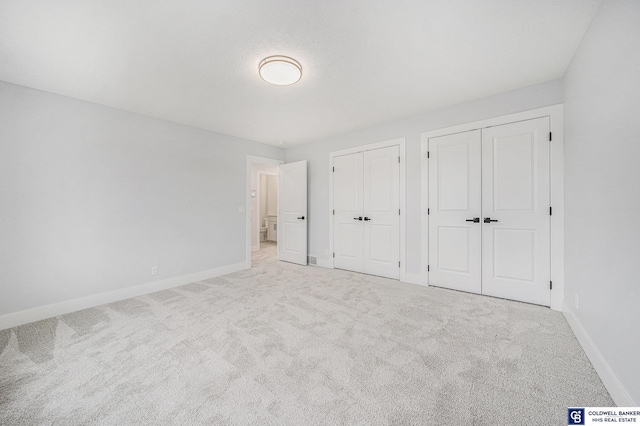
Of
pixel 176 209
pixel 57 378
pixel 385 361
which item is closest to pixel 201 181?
pixel 176 209

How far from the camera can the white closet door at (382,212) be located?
3.80 meters

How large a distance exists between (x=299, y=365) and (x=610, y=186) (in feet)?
7.68

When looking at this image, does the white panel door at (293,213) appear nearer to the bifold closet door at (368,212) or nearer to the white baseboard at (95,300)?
the bifold closet door at (368,212)

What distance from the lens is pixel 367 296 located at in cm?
312

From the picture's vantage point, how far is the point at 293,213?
5121 mm

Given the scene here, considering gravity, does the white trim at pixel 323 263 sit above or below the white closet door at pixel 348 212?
below

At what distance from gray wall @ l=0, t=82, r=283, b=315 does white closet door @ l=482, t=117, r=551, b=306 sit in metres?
4.04

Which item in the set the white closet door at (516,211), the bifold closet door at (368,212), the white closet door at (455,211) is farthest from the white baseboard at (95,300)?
the white closet door at (516,211)

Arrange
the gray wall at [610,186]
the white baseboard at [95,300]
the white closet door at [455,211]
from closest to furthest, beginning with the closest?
1. the gray wall at [610,186]
2. the white baseboard at [95,300]
3. the white closet door at [455,211]

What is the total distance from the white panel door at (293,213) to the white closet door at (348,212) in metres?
0.70

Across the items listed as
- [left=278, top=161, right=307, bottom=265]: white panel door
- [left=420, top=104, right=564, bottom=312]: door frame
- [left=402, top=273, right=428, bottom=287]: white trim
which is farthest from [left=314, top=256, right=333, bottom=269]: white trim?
[left=420, top=104, right=564, bottom=312]: door frame

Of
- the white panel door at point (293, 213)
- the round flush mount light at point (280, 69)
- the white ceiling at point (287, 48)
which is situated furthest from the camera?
the white panel door at point (293, 213)

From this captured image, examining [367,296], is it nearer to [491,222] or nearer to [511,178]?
[491,222]

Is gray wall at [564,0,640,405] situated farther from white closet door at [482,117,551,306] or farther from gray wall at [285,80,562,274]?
gray wall at [285,80,562,274]
